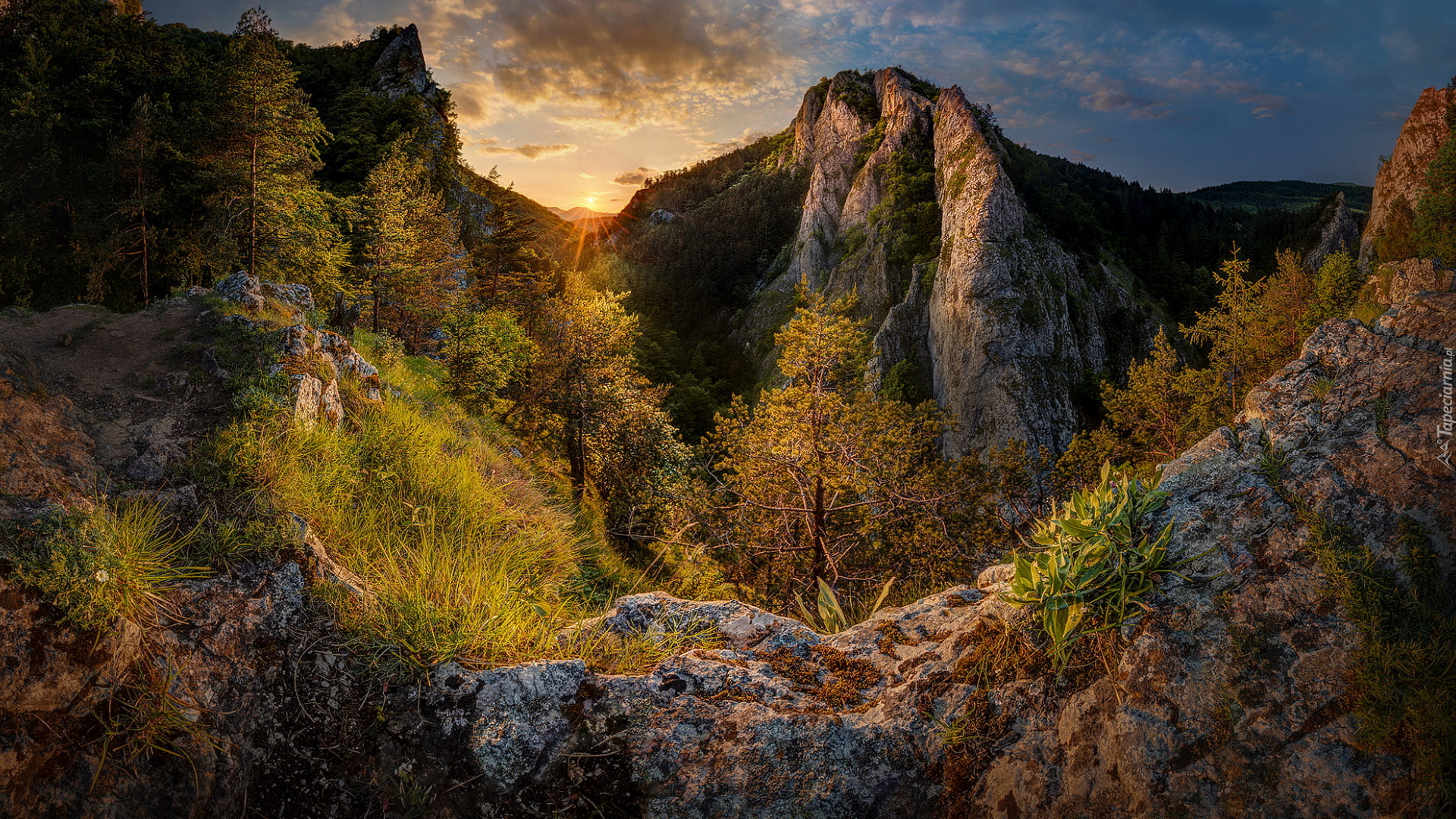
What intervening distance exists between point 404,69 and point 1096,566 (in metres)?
48.4

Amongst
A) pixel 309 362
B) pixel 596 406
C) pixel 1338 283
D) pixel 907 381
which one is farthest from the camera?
pixel 907 381

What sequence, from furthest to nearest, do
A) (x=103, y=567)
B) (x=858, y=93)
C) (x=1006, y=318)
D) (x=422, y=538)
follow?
(x=858, y=93)
(x=1006, y=318)
(x=422, y=538)
(x=103, y=567)

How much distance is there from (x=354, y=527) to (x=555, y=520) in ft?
6.75

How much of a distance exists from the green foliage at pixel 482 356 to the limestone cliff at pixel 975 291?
1646 centimetres

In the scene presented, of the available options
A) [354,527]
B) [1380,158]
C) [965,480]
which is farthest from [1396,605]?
[1380,158]

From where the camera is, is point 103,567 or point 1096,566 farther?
point 103,567

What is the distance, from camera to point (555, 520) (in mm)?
5574

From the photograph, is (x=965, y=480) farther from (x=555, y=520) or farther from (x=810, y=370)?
(x=555, y=520)

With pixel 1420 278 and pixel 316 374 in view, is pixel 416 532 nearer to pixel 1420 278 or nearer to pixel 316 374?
pixel 316 374

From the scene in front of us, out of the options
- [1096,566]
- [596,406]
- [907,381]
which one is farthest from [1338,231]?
[1096,566]

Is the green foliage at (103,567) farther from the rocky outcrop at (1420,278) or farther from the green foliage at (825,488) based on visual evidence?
the rocky outcrop at (1420,278)

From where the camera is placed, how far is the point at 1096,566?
2.27 metres

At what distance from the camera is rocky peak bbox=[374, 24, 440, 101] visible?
119 ft

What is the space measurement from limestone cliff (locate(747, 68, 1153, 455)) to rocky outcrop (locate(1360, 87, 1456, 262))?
982 centimetres
